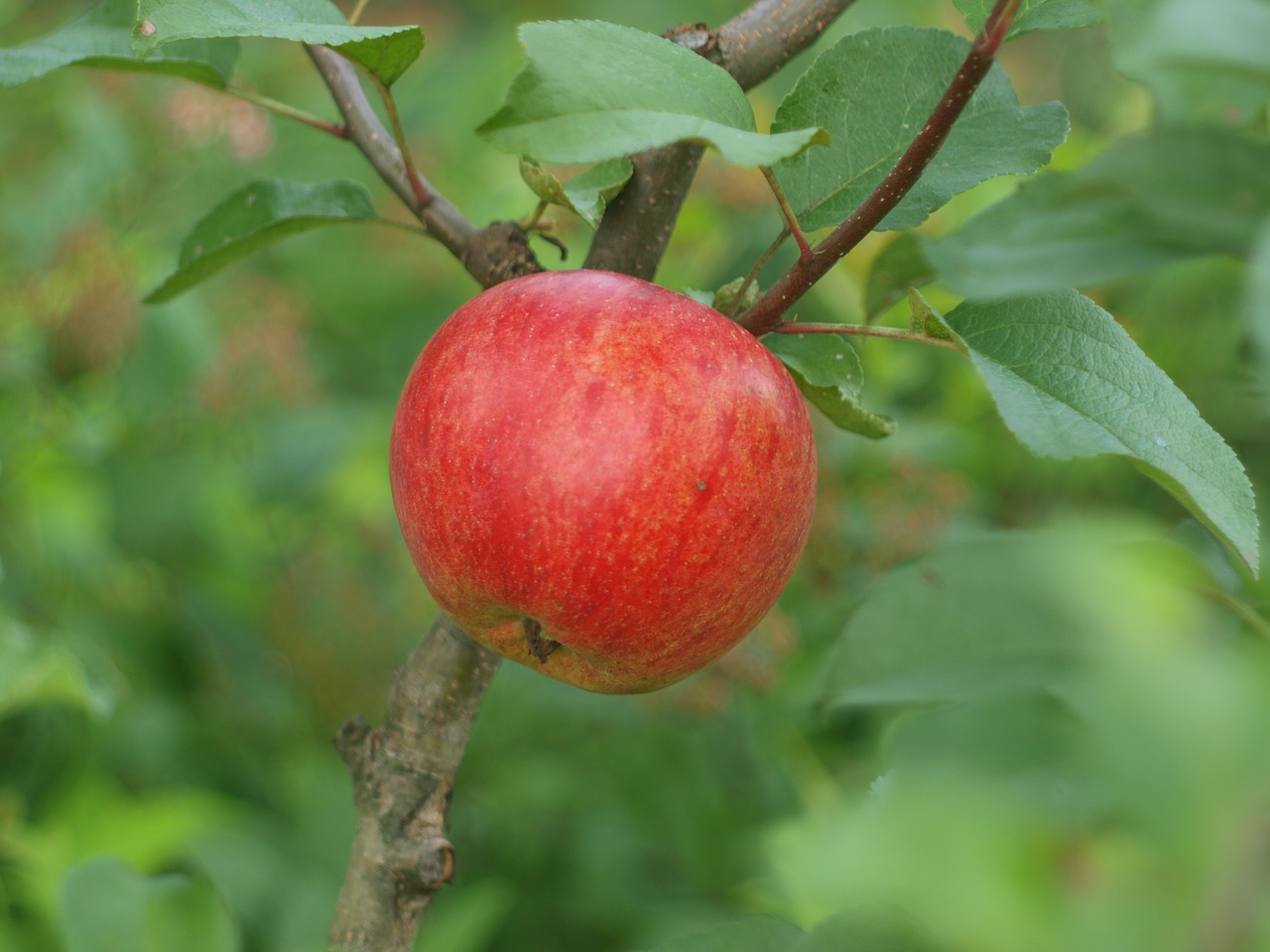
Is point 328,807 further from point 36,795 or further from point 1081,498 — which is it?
point 1081,498

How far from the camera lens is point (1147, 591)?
0.65ft

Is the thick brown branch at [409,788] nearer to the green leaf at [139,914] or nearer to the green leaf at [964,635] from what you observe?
the green leaf at [139,914]

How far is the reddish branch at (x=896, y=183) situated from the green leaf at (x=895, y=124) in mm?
44

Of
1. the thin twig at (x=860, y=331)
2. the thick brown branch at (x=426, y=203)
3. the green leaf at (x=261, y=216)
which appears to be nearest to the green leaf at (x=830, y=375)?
the thin twig at (x=860, y=331)

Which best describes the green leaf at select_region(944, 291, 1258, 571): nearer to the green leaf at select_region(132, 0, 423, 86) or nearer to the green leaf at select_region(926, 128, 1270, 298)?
the green leaf at select_region(926, 128, 1270, 298)

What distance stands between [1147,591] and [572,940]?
3.47 feet

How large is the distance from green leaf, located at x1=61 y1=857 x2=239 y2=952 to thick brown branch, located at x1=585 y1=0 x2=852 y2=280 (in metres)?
0.39

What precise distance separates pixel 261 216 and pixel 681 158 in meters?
0.25

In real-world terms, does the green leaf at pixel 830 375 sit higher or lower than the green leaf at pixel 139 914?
higher

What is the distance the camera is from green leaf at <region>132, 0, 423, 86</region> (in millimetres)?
469

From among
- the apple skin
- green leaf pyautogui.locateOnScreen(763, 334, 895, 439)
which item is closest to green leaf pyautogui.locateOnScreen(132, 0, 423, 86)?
the apple skin

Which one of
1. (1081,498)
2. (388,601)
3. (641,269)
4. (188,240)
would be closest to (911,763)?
(641,269)

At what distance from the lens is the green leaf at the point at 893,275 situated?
0.61m

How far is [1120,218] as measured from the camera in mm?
298
